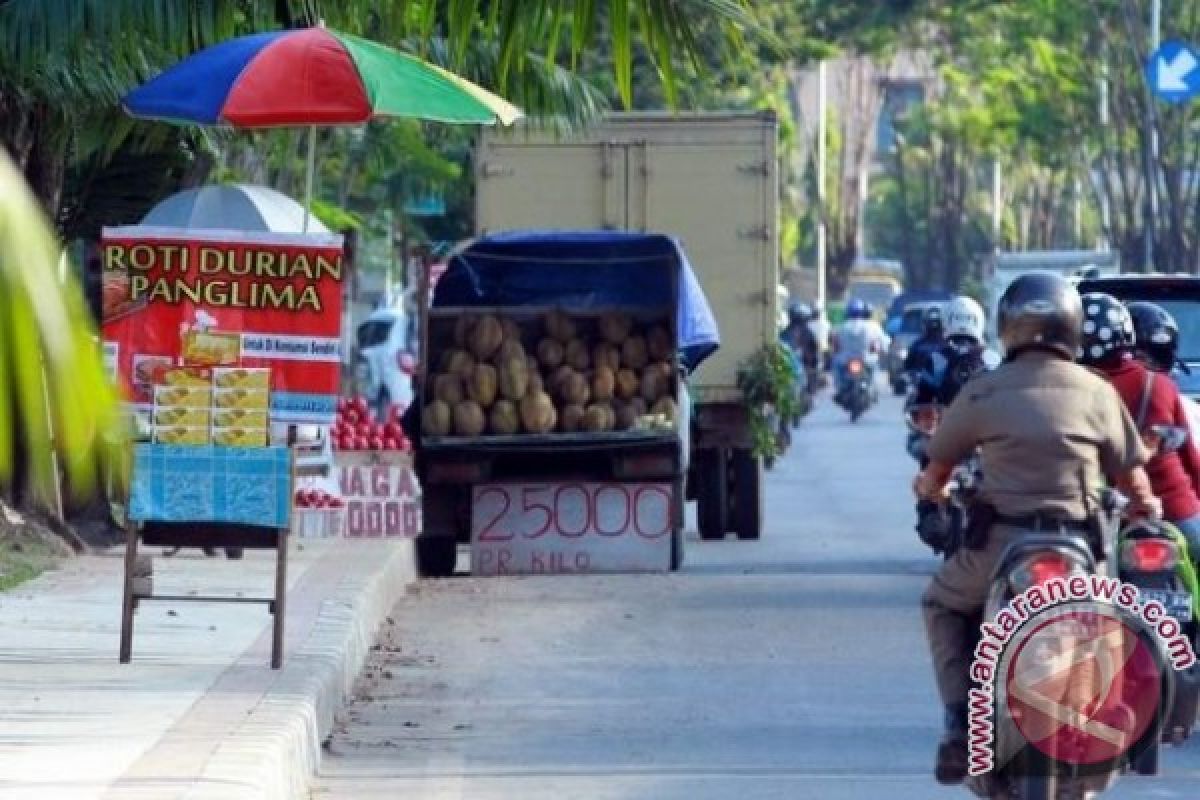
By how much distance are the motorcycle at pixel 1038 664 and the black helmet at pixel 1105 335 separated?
8.40 ft

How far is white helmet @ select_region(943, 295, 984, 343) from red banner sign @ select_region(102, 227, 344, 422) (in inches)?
210

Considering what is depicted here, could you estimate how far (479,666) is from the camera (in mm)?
12953

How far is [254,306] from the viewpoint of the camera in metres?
11.5

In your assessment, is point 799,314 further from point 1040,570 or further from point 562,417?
point 1040,570

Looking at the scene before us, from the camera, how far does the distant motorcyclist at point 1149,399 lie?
891cm

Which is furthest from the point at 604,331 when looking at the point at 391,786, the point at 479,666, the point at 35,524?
the point at 391,786

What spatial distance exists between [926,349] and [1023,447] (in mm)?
11199

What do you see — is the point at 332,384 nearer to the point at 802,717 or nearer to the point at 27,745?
the point at 802,717

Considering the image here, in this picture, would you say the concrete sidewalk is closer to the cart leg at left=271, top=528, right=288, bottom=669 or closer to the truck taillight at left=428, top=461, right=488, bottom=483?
the cart leg at left=271, top=528, right=288, bottom=669

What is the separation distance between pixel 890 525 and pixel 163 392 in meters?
13.5

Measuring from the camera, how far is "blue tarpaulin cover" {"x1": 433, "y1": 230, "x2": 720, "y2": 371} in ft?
60.3

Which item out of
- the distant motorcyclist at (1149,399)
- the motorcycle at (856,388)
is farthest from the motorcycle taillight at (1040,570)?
the motorcycle at (856,388)

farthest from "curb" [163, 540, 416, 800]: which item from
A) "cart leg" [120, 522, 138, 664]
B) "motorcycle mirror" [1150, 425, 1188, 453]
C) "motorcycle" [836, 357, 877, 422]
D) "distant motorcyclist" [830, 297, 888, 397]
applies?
"motorcycle" [836, 357, 877, 422]

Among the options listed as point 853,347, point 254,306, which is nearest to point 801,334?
point 853,347
